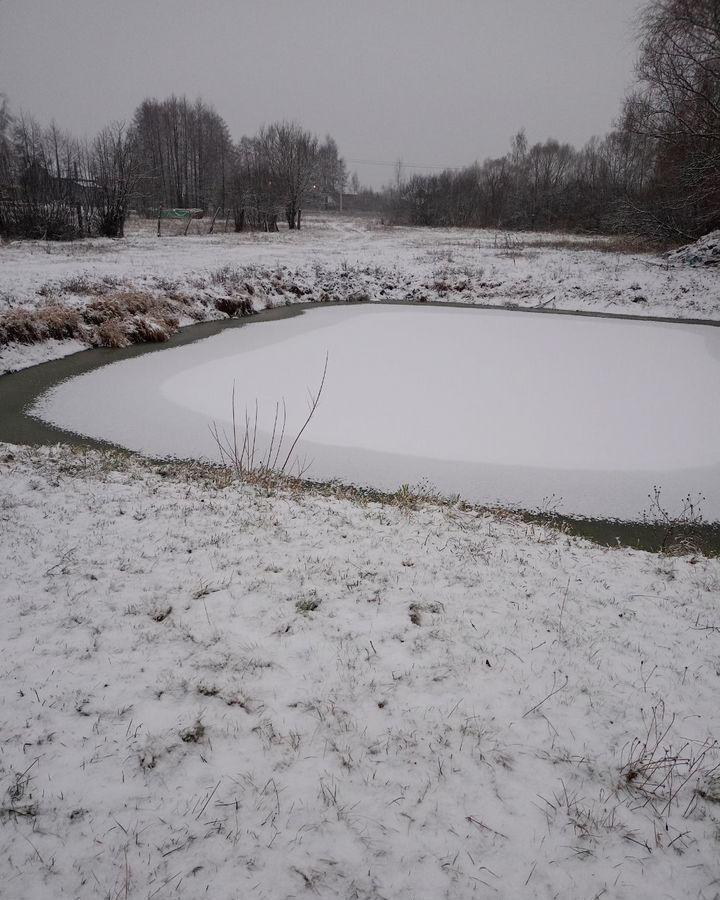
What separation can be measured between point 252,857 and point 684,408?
407 inches

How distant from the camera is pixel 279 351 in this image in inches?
505

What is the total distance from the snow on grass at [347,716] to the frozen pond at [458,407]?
7.63ft

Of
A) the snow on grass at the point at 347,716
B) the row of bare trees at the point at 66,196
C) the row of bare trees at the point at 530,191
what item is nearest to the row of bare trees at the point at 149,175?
the row of bare trees at the point at 66,196

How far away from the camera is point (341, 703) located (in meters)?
2.81

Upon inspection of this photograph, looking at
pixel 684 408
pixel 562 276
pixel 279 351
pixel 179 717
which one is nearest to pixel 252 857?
pixel 179 717

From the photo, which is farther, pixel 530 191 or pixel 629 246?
pixel 530 191

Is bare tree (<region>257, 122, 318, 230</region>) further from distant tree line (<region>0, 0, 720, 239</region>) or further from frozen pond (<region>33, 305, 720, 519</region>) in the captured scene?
frozen pond (<region>33, 305, 720, 519</region>)

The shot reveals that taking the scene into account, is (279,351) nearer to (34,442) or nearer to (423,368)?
(423,368)

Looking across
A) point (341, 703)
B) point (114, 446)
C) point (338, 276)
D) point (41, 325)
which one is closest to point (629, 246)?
point (338, 276)

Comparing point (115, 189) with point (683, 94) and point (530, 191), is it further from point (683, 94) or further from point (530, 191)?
point (530, 191)

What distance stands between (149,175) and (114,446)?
186 feet

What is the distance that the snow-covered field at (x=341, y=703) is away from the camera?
2.06 m

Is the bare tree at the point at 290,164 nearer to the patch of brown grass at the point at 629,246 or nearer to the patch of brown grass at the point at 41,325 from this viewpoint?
the patch of brown grass at the point at 629,246

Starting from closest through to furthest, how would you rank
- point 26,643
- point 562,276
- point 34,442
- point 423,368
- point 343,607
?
1. point 26,643
2. point 343,607
3. point 34,442
4. point 423,368
5. point 562,276
